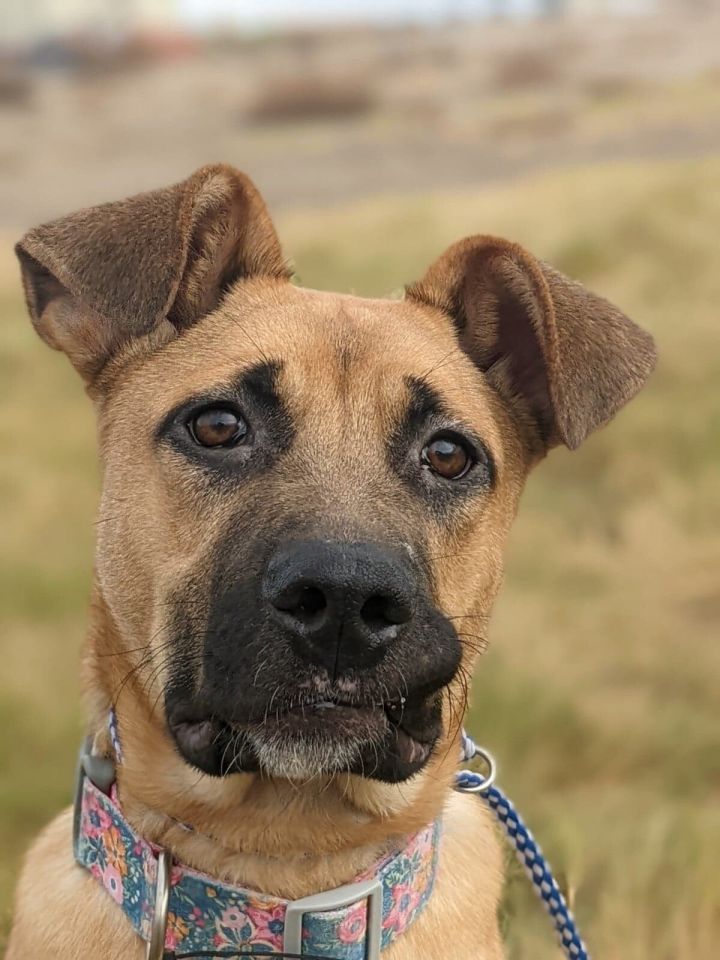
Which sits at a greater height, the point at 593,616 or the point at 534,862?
the point at 534,862

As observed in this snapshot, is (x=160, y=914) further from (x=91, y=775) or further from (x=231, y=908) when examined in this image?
(x=91, y=775)

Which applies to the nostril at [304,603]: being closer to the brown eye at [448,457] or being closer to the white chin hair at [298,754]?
the white chin hair at [298,754]

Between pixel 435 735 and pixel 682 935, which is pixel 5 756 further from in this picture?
pixel 435 735

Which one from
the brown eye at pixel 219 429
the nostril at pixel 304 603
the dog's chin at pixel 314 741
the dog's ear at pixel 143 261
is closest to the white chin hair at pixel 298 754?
the dog's chin at pixel 314 741

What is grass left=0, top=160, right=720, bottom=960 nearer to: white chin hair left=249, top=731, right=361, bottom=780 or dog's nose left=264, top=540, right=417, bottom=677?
white chin hair left=249, top=731, right=361, bottom=780

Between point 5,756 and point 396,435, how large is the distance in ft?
15.5

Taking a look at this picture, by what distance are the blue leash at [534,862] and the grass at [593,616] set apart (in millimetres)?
875

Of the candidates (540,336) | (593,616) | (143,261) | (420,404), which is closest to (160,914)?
(420,404)

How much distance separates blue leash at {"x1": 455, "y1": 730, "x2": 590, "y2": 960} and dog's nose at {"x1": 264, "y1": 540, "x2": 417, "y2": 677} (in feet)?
3.38

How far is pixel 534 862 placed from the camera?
11.8 ft

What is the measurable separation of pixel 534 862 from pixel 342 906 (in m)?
1.02

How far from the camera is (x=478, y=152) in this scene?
2417 cm

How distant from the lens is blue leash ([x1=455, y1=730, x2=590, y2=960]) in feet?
11.4

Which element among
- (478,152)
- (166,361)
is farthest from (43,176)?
(166,361)
